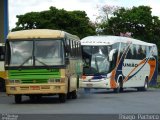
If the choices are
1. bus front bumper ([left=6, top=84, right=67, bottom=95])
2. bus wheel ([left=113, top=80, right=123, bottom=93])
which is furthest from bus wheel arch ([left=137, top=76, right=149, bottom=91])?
bus front bumper ([left=6, top=84, right=67, bottom=95])

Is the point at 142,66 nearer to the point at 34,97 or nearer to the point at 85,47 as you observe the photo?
the point at 85,47

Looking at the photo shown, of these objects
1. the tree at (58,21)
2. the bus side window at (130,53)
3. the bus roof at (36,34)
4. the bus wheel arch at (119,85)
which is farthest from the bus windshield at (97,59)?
the tree at (58,21)

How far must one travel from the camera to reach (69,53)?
2506 cm

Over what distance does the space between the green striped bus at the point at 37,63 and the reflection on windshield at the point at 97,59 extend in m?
11.5

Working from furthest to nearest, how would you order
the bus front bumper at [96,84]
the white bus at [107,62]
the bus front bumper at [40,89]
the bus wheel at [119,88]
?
1. the bus wheel at [119,88]
2. the white bus at [107,62]
3. the bus front bumper at [96,84]
4. the bus front bumper at [40,89]

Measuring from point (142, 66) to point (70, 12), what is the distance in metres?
34.6

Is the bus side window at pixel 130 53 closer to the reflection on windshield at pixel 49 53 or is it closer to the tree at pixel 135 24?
the reflection on windshield at pixel 49 53

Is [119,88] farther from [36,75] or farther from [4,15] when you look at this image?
[36,75]

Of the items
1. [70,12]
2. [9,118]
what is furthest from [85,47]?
[70,12]

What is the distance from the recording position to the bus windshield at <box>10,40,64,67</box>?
2350cm

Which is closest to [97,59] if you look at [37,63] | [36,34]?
[36,34]

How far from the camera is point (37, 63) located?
77.0 feet

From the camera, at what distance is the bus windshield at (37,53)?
77.1 feet

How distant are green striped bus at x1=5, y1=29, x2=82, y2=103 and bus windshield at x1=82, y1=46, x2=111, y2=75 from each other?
11.5 meters
